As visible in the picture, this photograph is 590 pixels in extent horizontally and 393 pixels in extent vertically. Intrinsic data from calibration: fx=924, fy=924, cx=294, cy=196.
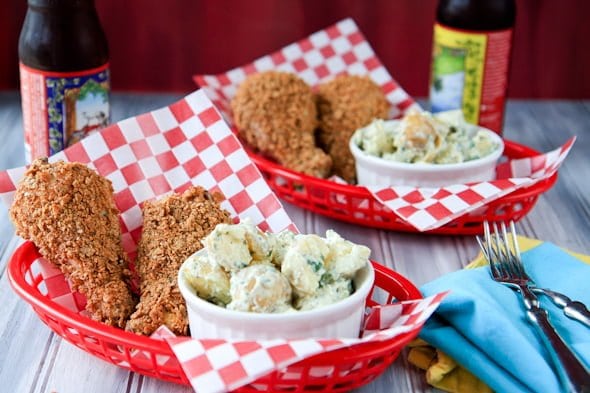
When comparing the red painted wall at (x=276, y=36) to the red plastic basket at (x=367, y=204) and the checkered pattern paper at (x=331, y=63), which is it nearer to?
the checkered pattern paper at (x=331, y=63)

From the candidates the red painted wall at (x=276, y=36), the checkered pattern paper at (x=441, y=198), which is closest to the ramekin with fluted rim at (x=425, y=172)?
the checkered pattern paper at (x=441, y=198)

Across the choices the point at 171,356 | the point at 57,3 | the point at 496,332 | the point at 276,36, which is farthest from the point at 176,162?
the point at 276,36

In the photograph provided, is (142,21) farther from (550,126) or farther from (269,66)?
(550,126)

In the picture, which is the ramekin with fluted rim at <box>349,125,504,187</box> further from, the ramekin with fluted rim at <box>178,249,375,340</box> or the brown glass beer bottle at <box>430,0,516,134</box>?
the ramekin with fluted rim at <box>178,249,375,340</box>

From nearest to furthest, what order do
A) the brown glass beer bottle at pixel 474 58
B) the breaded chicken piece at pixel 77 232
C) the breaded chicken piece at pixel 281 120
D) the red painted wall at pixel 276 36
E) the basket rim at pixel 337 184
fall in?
the breaded chicken piece at pixel 77 232
the basket rim at pixel 337 184
the breaded chicken piece at pixel 281 120
the brown glass beer bottle at pixel 474 58
the red painted wall at pixel 276 36

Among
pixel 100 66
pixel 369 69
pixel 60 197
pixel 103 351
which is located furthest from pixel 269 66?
pixel 103 351

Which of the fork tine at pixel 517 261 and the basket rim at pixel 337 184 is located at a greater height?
the fork tine at pixel 517 261
